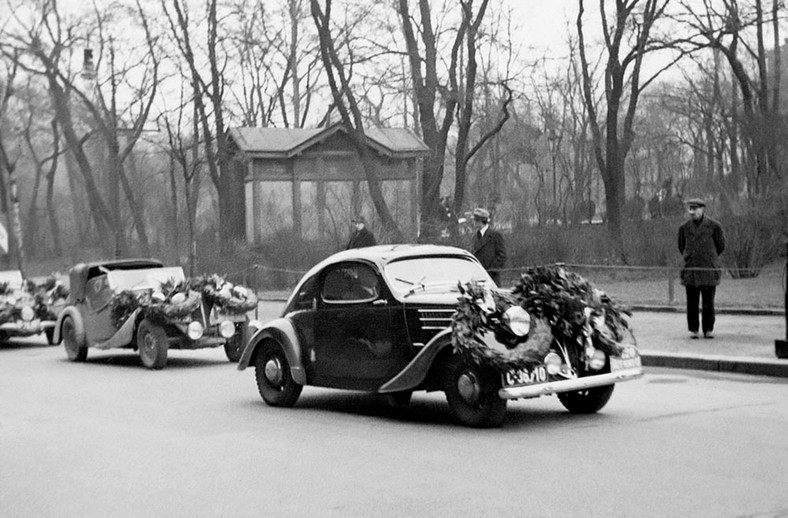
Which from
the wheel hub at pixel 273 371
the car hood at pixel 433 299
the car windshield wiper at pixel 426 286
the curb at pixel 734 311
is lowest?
the curb at pixel 734 311

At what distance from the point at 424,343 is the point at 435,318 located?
0.80 feet

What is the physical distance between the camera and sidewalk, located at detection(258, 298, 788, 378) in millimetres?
13656

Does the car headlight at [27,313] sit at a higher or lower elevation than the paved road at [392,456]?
higher

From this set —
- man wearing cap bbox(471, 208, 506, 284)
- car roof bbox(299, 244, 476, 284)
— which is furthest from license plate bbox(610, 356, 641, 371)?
man wearing cap bbox(471, 208, 506, 284)

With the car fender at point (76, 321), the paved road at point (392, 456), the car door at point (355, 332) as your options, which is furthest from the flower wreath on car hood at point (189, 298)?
the car door at point (355, 332)

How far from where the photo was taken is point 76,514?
23.8ft

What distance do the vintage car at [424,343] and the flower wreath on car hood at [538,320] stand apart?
0.01 meters

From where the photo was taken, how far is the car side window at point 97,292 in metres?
18.5

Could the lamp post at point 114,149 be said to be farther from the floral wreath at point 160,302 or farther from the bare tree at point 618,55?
the floral wreath at point 160,302

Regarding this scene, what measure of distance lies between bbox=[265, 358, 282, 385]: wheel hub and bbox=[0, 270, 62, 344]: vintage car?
1142cm

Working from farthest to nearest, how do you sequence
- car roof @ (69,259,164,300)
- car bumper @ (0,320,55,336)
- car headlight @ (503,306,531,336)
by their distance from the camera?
car bumper @ (0,320,55,336) < car roof @ (69,259,164,300) < car headlight @ (503,306,531,336)

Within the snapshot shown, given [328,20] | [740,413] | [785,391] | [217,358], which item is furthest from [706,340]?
[328,20]

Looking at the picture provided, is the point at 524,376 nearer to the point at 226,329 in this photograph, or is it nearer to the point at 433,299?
the point at 433,299

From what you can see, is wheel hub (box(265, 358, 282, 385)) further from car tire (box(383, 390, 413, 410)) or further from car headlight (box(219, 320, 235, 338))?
car headlight (box(219, 320, 235, 338))
